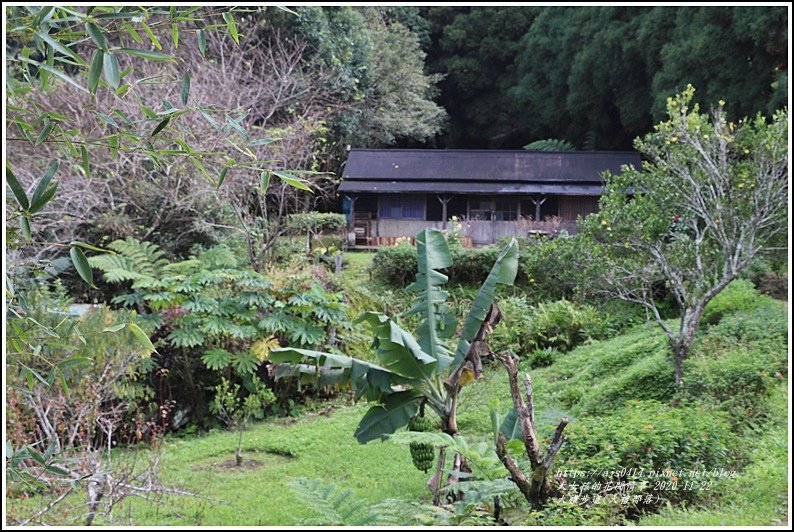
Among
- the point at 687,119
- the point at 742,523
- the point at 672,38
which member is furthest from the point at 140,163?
the point at 672,38

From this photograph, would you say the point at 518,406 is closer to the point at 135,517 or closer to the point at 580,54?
the point at 135,517

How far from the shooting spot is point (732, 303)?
32.8 feet

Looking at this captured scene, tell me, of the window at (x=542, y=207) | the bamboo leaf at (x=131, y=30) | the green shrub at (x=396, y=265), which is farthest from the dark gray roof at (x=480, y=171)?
the bamboo leaf at (x=131, y=30)

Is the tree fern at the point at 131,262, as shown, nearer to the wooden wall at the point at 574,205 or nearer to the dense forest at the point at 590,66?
the dense forest at the point at 590,66

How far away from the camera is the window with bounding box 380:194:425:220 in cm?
2048

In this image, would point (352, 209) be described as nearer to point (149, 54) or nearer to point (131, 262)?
point (131, 262)

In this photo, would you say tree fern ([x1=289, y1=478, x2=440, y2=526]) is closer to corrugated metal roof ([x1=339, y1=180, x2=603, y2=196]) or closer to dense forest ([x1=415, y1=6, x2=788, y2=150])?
dense forest ([x1=415, y1=6, x2=788, y2=150])

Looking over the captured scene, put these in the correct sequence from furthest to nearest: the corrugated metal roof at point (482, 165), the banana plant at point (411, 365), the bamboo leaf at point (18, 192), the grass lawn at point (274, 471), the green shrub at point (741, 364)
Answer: the corrugated metal roof at point (482, 165), the green shrub at point (741, 364), the grass lawn at point (274, 471), the banana plant at point (411, 365), the bamboo leaf at point (18, 192)

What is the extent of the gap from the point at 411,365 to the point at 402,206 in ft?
51.9

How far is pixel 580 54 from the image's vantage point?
23484mm

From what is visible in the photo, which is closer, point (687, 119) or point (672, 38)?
point (687, 119)

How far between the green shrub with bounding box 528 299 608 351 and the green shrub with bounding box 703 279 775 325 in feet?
5.84

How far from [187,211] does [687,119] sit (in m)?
7.89

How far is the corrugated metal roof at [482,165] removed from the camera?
1966 cm
